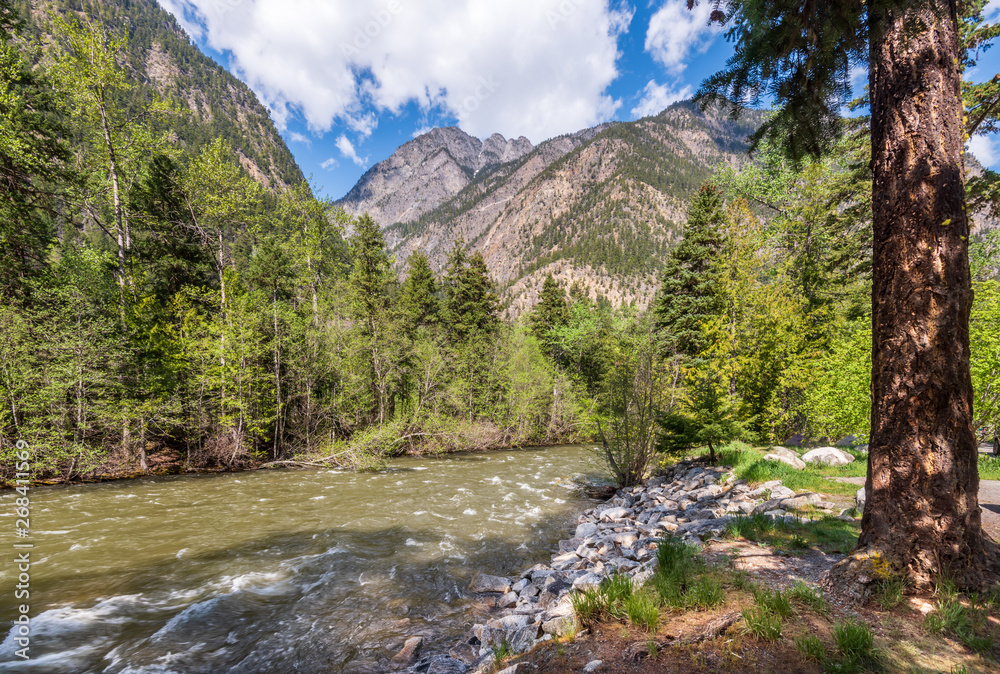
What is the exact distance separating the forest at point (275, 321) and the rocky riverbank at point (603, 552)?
2120 millimetres

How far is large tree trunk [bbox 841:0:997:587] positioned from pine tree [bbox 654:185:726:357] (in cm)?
1844

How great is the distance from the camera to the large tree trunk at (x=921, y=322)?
10.1ft

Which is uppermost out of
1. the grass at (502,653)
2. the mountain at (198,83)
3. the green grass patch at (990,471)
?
the mountain at (198,83)

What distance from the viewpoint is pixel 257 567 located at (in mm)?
7492

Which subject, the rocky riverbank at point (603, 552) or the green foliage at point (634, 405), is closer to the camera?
the rocky riverbank at point (603, 552)

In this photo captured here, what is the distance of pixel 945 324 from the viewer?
312 centimetres

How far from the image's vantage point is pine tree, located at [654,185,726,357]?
21609 mm

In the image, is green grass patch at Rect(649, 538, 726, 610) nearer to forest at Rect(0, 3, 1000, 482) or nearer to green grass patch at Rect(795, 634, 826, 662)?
green grass patch at Rect(795, 634, 826, 662)

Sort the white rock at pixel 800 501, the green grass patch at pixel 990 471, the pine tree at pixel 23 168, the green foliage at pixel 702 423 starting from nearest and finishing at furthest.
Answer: the white rock at pixel 800 501 → the green grass patch at pixel 990 471 → the green foliage at pixel 702 423 → the pine tree at pixel 23 168

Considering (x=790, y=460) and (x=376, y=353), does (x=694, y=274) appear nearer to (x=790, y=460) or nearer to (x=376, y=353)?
(x=790, y=460)

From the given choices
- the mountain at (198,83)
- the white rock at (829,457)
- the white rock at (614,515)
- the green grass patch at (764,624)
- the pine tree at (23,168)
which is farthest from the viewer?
the mountain at (198,83)

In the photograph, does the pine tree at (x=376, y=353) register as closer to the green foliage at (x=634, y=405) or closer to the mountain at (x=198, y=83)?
the green foliage at (x=634, y=405)

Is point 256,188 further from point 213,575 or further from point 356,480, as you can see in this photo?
point 213,575

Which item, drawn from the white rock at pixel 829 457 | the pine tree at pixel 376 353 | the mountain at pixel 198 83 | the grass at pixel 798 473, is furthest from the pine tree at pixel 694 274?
the mountain at pixel 198 83
